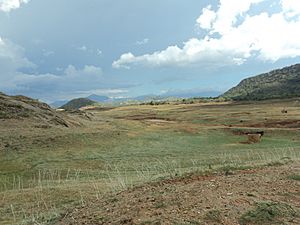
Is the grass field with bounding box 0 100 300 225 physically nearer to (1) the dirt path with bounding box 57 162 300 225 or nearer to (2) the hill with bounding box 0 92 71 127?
(1) the dirt path with bounding box 57 162 300 225

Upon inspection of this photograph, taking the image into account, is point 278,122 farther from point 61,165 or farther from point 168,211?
point 168,211

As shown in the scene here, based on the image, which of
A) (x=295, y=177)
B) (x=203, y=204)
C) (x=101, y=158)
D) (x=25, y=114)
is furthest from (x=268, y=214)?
(x=25, y=114)

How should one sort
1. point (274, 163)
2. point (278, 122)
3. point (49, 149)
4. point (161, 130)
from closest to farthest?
point (274, 163) < point (49, 149) < point (161, 130) < point (278, 122)

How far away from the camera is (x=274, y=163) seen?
64.4 ft

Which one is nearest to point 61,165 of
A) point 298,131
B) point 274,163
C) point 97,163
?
point 97,163

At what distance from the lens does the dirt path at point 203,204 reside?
10531 mm

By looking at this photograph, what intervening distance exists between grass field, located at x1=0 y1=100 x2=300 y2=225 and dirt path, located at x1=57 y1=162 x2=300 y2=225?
2.29 meters

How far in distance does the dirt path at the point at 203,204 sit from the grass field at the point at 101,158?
2286 mm

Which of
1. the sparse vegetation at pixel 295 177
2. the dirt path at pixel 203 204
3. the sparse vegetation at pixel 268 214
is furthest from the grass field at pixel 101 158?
the sparse vegetation at pixel 268 214

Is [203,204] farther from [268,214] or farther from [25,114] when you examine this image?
[25,114]

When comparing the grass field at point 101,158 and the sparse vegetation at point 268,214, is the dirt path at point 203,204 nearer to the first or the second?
the sparse vegetation at point 268,214

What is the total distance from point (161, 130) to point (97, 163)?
79.7 feet

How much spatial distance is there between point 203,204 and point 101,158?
23344 mm

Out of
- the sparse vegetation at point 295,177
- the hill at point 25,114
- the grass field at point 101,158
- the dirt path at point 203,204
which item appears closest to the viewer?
the dirt path at point 203,204
